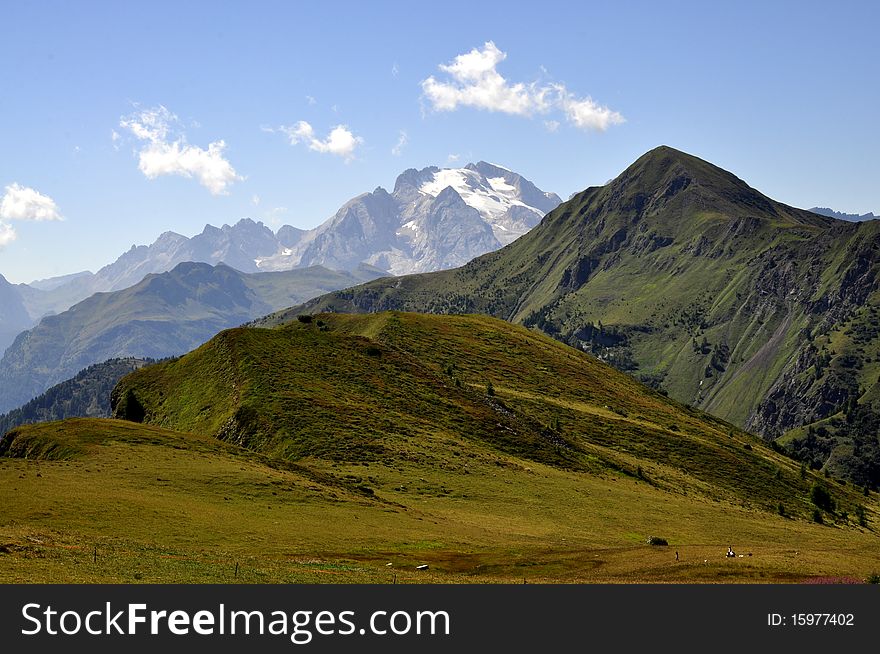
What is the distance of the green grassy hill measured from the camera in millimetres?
60125

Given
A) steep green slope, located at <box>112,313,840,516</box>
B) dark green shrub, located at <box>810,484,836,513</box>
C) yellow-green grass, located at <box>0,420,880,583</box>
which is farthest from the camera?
dark green shrub, located at <box>810,484,836,513</box>

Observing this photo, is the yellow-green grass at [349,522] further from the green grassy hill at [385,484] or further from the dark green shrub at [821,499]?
the dark green shrub at [821,499]

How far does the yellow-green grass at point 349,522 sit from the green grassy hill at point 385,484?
0.35 m

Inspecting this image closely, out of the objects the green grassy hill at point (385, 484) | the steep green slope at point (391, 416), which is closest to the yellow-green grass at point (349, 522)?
the green grassy hill at point (385, 484)

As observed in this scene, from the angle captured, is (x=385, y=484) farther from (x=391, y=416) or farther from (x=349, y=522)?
(x=391, y=416)

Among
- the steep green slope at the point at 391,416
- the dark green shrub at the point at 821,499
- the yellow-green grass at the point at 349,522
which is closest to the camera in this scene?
the yellow-green grass at the point at 349,522

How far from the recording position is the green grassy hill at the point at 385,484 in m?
60.1

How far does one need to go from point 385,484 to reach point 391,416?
91.6ft

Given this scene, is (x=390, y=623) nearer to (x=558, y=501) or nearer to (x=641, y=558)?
(x=641, y=558)

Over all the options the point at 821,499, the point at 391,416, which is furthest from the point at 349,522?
the point at 821,499

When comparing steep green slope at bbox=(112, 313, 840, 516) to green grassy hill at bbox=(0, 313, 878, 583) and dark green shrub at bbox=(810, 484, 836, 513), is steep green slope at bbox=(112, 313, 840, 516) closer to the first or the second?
green grassy hill at bbox=(0, 313, 878, 583)

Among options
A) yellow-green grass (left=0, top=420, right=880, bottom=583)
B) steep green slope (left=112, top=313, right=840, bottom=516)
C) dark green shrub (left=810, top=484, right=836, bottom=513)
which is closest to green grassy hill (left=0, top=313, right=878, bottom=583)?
yellow-green grass (left=0, top=420, right=880, bottom=583)

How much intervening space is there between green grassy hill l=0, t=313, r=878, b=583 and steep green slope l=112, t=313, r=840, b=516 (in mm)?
511

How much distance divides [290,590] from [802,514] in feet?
439
